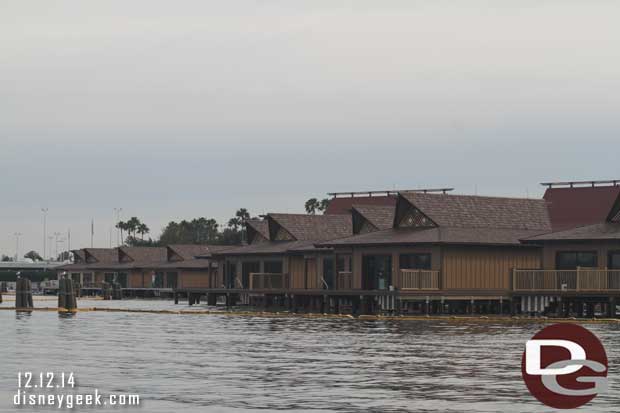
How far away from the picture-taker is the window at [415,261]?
82.9 metres

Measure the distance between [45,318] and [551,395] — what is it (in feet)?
172

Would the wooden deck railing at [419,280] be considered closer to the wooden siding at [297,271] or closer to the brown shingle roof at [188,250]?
the wooden siding at [297,271]

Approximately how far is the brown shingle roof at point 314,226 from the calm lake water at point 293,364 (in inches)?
1455

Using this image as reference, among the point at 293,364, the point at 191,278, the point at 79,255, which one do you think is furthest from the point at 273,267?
the point at 79,255

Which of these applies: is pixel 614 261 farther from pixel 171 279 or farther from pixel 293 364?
pixel 171 279

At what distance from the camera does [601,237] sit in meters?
76.4

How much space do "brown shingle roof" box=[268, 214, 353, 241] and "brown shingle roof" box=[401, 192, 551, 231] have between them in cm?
1529

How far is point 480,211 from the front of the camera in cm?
9000

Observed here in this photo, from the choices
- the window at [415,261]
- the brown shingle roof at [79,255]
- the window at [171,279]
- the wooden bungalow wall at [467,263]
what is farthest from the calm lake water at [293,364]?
the brown shingle roof at [79,255]

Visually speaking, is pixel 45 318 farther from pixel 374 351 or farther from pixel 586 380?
pixel 586 380

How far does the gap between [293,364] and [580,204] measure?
7679 centimetres

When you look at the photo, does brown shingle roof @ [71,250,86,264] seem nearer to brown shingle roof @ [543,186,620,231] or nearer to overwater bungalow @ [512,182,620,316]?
brown shingle roof @ [543,186,620,231]

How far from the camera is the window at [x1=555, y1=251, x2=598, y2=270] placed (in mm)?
78000

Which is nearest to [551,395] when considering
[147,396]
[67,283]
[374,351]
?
[147,396]
